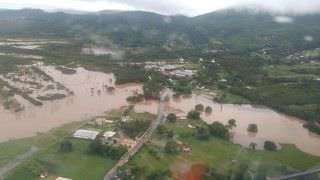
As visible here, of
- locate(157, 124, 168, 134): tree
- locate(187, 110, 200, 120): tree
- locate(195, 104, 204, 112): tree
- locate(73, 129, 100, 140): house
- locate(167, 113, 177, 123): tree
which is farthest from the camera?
locate(195, 104, 204, 112): tree

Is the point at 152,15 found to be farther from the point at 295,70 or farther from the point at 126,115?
the point at 126,115

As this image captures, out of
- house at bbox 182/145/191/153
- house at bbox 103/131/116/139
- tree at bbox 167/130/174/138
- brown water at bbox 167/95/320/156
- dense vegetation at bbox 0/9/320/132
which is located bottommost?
brown water at bbox 167/95/320/156

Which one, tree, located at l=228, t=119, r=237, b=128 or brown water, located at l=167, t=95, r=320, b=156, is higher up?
tree, located at l=228, t=119, r=237, b=128

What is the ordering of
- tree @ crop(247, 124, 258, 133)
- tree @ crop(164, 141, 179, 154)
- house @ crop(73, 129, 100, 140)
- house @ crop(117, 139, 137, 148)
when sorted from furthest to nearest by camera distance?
tree @ crop(247, 124, 258, 133) < house @ crop(73, 129, 100, 140) < house @ crop(117, 139, 137, 148) < tree @ crop(164, 141, 179, 154)

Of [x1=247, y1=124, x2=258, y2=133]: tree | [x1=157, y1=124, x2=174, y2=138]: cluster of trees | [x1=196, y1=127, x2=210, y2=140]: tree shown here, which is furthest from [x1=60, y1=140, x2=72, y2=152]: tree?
[x1=247, y1=124, x2=258, y2=133]: tree

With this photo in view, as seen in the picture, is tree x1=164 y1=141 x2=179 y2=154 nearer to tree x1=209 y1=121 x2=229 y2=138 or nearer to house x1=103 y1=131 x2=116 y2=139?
house x1=103 y1=131 x2=116 y2=139

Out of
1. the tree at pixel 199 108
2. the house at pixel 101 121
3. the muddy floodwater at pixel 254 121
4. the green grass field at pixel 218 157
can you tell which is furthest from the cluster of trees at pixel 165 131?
the tree at pixel 199 108

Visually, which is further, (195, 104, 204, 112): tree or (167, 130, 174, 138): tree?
(195, 104, 204, 112): tree
